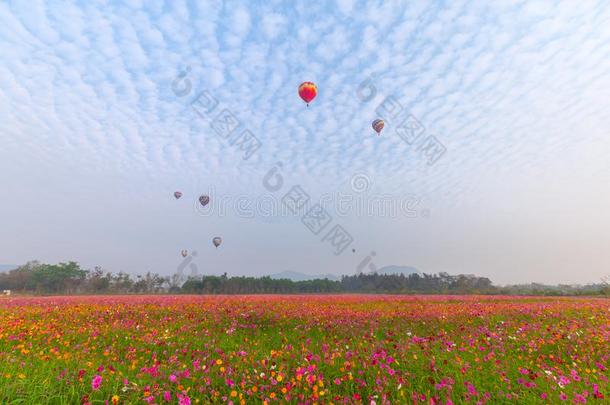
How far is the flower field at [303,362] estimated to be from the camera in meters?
4.83

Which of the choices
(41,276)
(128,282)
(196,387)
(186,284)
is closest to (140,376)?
(196,387)

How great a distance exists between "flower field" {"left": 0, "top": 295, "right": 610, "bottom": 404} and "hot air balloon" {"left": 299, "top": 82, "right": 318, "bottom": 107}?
14.4 m

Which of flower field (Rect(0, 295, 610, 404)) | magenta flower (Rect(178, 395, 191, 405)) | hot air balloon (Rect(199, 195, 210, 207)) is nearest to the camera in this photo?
magenta flower (Rect(178, 395, 191, 405))

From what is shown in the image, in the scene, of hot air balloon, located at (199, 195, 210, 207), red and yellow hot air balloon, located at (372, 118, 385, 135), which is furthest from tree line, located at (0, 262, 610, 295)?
red and yellow hot air balloon, located at (372, 118, 385, 135)

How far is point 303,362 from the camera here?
6191mm

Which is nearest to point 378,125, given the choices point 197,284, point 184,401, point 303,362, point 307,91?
point 307,91

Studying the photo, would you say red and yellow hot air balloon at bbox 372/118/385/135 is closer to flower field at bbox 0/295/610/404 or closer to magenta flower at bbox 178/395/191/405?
flower field at bbox 0/295/610/404

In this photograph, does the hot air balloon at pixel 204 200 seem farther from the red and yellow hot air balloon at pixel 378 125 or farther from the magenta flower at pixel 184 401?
the magenta flower at pixel 184 401

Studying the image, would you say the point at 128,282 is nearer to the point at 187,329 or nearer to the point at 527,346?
the point at 187,329

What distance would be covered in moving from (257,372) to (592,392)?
521 centimetres

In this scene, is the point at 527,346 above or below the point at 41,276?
below

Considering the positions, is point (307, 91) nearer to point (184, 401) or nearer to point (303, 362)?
point (303, 362)

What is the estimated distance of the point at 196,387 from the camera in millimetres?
5234

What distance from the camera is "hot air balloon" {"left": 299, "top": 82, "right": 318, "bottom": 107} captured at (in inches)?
826
